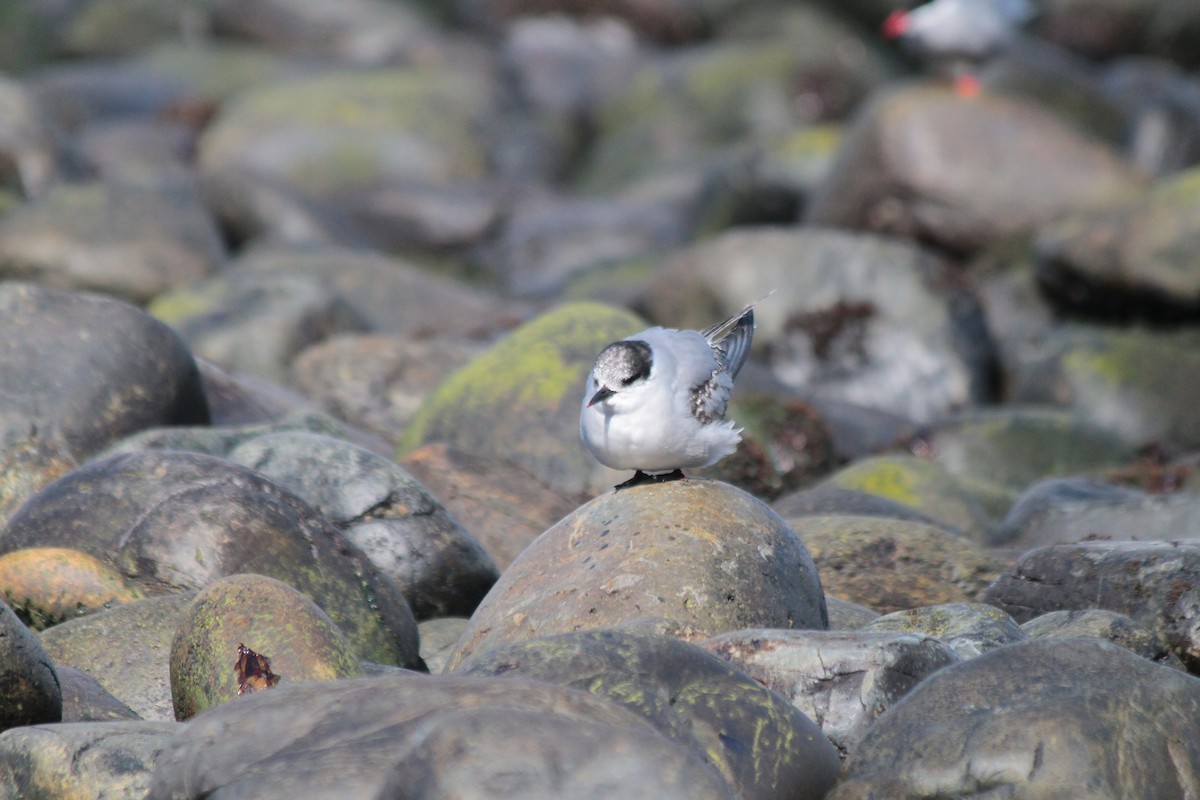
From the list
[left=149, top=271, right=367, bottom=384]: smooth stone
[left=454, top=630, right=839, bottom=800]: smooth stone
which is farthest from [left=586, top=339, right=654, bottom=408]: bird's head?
[left=149, top=271, right=367, bottom=384]: smooth stone

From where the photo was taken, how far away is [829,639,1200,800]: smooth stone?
4254mm

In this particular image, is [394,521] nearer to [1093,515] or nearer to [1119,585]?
[1119,585]

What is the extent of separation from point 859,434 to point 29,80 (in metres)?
19.9

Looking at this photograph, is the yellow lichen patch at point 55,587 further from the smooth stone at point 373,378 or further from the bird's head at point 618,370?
the smooth stone at point 373,378

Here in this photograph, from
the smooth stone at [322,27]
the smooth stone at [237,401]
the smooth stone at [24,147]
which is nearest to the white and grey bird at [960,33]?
the smooth stone at [237,401]

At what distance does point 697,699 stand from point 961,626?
1759mm

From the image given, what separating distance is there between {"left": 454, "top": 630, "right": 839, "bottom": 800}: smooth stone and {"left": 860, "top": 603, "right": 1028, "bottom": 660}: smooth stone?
1.16 metres

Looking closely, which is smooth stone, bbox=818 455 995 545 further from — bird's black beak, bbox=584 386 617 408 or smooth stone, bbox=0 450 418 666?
bird's black beak, bbox=584 386 617 408

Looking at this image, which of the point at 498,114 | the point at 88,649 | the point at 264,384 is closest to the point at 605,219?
the point at 498,114

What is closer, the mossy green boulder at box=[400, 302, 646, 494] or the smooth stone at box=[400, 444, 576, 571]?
the smooth stone at box=[400, 444, 576, 571]

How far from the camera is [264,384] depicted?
10727 mm

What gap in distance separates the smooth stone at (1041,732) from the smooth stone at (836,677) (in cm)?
27

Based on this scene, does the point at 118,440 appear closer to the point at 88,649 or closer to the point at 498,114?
the point at 88,649

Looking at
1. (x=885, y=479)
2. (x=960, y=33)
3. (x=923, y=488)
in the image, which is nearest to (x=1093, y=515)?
(x=923, y=488)
